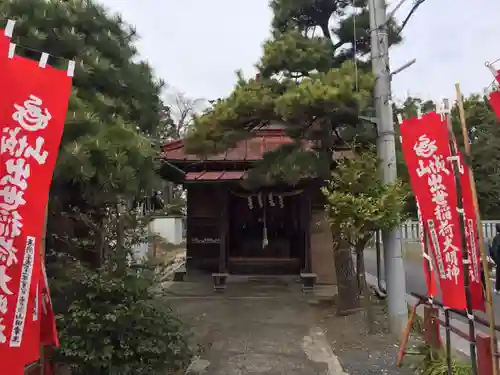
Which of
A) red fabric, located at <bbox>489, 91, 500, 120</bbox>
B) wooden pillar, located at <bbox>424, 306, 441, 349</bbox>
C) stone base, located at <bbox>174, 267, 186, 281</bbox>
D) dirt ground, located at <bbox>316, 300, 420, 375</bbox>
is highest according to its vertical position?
red fabric, located at <bbox>489, 91, 500, 120</bbox>

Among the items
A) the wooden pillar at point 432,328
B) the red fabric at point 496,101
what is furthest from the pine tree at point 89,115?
the wooden pillar at point 432,328

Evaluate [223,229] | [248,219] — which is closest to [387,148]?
[223,229]

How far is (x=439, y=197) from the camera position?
4.73m

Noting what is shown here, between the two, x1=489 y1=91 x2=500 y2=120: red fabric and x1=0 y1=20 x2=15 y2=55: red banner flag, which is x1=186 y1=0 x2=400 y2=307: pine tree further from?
x1=0 y1=20 x2=15 y2=55: red banner flag

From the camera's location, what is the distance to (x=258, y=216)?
13.6 m

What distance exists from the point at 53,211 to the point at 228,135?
425cm

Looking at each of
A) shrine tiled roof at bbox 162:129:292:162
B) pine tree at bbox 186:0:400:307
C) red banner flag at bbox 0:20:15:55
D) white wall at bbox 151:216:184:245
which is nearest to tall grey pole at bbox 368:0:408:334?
pine tree at bbox 186:0:400:307

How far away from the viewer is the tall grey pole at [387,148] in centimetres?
754

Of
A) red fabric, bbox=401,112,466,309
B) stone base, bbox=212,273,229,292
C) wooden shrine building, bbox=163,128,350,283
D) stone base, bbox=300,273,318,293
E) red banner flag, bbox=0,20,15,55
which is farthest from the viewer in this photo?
wooden shrine building, bbox=163,128,350,283

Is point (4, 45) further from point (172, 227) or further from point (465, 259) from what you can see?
point (172, 227)

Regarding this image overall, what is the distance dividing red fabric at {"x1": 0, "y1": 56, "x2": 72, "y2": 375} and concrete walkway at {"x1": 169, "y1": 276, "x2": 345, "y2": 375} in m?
2.99

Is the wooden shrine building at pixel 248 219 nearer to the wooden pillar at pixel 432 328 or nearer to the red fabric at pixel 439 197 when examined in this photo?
the wooden pillar at pixel 432 328

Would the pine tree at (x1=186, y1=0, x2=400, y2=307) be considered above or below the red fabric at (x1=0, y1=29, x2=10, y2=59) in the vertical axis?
above

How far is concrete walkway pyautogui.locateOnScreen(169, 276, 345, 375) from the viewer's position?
20.5ft
